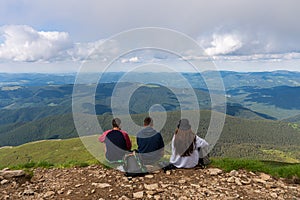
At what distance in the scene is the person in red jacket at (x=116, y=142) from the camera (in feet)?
30.2

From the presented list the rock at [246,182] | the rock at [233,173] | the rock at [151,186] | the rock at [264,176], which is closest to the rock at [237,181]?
the rock at [246,182]

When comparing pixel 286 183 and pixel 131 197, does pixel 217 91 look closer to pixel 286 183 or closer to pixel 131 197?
pixel 286 183

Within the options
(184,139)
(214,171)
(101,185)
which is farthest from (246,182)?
(101,185)

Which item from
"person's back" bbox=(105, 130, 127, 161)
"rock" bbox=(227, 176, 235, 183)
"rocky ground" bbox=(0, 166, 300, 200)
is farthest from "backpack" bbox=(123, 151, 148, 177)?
"rock" bbox=(227, 176, 235, 183)

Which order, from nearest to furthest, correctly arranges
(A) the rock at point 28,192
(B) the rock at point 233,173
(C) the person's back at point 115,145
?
(A) the rock at point 28,192, (B) the rock at point 233,173, (C) the person's back at point 115,145

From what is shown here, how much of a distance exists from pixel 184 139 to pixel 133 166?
2.12 m

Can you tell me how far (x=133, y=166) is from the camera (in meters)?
8.34

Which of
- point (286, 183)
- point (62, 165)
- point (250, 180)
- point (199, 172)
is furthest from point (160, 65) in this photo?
point (62, 165)

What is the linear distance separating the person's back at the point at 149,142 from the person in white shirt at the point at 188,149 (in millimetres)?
683

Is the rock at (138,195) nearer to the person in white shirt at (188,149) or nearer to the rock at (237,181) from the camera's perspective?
the person in white shirt at (188,149)

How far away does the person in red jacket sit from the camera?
920 cm

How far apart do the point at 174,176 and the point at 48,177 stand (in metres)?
4.57

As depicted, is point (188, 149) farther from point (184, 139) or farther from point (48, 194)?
point (48, 194)

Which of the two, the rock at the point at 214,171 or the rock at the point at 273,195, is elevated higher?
the rock at the point at 273,195
